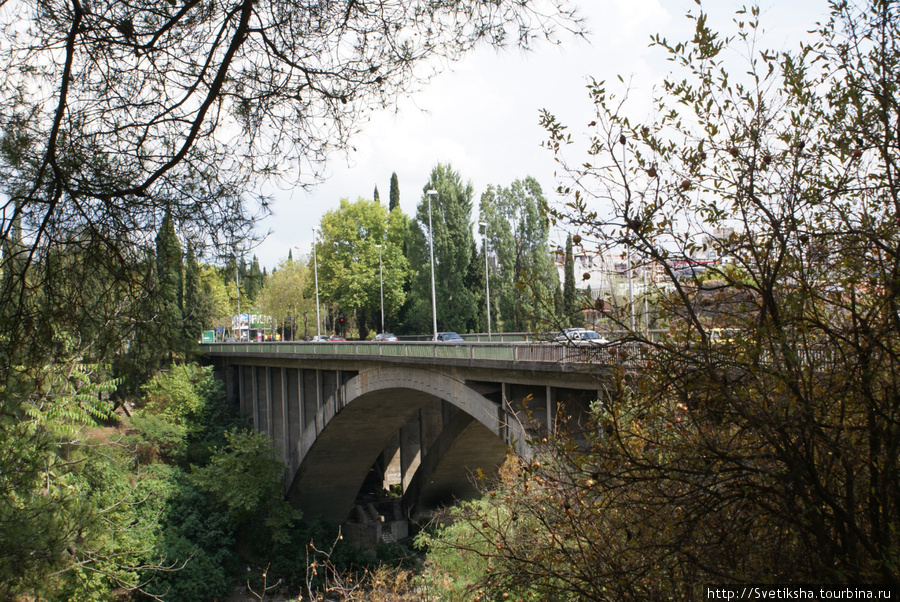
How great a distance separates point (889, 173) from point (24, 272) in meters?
4.03

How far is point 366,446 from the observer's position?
30.4 meters

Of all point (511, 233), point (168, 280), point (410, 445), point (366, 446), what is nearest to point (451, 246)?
point (511, 233)

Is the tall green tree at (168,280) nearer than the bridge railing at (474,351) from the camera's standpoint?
No

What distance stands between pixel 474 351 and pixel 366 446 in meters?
15.3

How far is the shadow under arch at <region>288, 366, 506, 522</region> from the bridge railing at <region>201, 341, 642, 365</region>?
0.73 meters

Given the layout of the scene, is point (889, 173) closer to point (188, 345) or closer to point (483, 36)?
point (483, 36)

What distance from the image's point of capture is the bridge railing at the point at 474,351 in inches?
135

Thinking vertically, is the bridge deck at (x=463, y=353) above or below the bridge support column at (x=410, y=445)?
above

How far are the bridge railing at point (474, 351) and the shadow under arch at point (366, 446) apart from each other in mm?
733

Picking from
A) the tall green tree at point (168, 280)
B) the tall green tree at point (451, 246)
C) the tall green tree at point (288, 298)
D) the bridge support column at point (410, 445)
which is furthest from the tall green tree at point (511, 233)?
the tall green tree at point (168, 280)

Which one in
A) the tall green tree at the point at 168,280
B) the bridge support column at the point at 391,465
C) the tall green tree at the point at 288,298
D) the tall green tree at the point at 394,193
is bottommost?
the bridge support column at the point at 391,465

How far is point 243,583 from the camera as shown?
26.8 metres

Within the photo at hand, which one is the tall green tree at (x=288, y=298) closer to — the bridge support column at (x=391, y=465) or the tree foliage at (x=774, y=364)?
the bridge support column at (x=391, y=465)

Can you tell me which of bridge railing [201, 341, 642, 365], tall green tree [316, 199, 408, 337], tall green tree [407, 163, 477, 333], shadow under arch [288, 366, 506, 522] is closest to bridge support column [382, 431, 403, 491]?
shadow under arch [288, 366, 506, 522]
